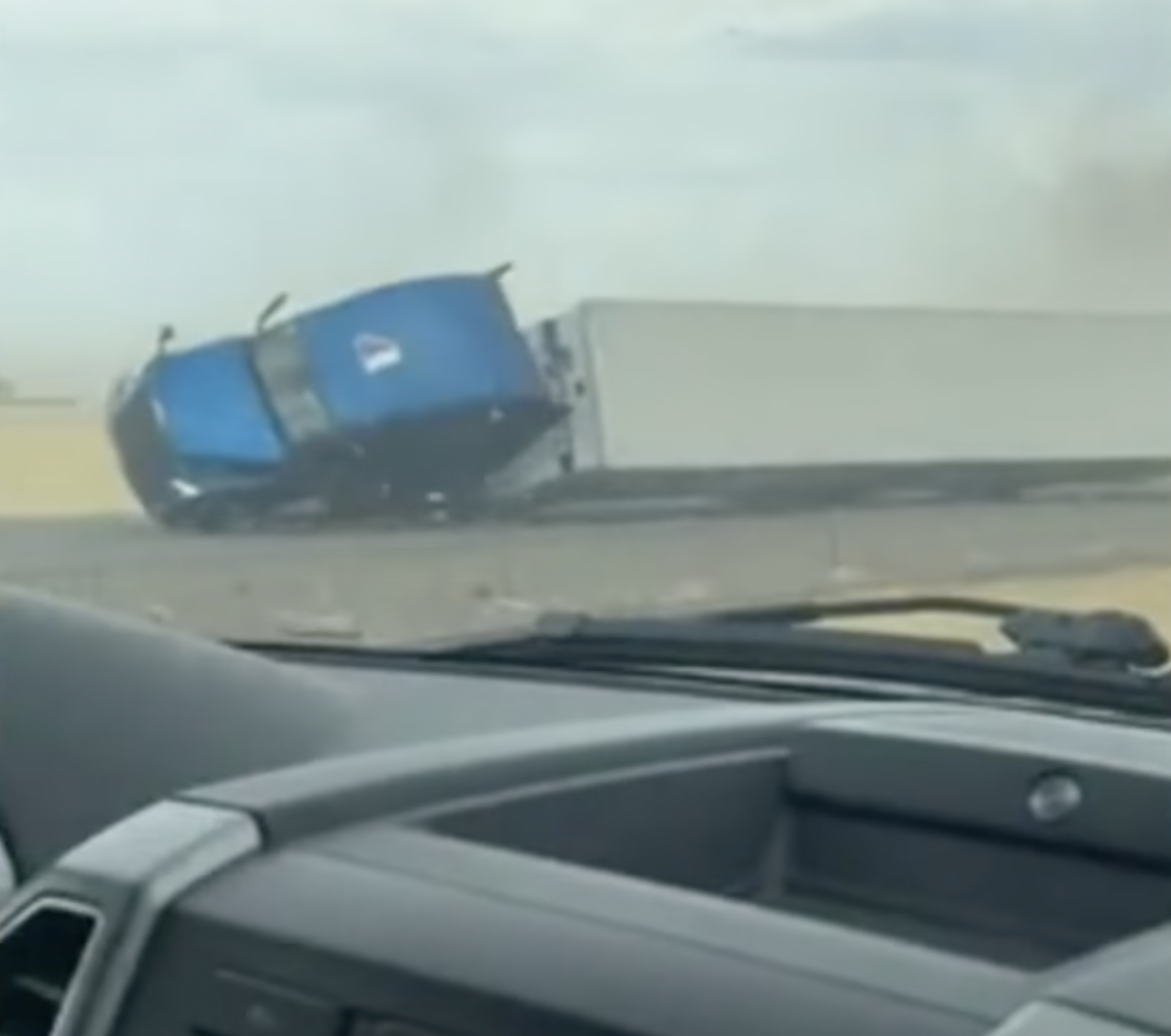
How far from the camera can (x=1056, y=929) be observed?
2684mm

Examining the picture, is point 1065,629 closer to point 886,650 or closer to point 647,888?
point 886,650

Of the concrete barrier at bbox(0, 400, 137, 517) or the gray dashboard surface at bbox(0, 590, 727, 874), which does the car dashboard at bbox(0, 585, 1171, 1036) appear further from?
the concrete barrier at bbox(0, 400, 137, 517)

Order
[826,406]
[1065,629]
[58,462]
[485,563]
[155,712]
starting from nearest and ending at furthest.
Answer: [1065,629], [155,712], [826,406], [485,563], [58,462]

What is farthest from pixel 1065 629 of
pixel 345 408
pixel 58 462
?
pixel 58 462

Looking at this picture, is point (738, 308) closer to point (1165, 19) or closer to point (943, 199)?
point (943, 199)

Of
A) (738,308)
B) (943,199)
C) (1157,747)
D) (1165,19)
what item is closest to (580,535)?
(738,308)

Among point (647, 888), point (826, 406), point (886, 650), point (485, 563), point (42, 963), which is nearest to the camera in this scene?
point (647, 888)

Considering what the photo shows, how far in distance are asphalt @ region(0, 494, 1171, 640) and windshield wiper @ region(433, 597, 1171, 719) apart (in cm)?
15

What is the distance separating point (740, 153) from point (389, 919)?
1.73m

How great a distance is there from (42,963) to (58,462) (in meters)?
1.75

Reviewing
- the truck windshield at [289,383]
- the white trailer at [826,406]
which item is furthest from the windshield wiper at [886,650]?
the truck windshield at [289,383]

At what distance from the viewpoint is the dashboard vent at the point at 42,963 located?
2.32 meters

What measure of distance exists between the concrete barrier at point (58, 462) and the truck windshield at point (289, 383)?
230 millimetres

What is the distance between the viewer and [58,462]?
4.06m
